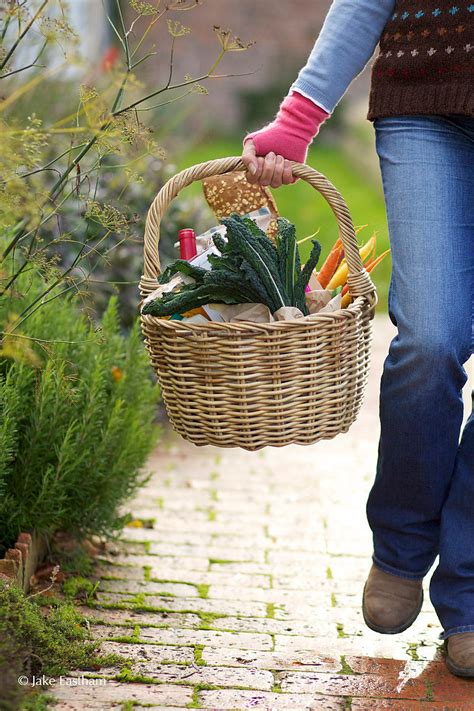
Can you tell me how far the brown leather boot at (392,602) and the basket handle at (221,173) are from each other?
705mm

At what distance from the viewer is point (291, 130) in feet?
8.05

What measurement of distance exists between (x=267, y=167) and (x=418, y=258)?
0.45 m

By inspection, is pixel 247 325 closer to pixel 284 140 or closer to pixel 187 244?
pixel 187 244

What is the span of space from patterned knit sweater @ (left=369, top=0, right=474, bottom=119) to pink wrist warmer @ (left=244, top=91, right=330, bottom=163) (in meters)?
0.18

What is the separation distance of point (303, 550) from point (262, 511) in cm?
47

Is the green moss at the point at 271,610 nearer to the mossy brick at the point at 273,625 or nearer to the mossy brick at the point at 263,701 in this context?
the mossy brick at the point at 273,625

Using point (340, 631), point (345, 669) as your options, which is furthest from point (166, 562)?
point (345, 669)

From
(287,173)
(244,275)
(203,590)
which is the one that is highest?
(287,173)

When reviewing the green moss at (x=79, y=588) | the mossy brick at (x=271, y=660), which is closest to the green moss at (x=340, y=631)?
the mossy brick at (x=271, y=660)

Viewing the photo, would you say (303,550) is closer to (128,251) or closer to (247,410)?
(247,410)

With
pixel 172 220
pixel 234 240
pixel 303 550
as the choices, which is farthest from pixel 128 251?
pixel 234 240

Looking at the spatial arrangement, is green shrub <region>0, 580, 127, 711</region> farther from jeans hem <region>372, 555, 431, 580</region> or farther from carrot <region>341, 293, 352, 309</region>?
carrot <region>341, 293, 352, 309</region>

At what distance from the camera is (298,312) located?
2254 millimetres

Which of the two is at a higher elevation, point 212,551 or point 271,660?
point 271,660
